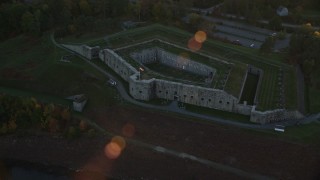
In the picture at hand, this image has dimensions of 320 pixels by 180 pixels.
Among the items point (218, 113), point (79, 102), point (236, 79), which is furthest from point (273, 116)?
point (79, 102)

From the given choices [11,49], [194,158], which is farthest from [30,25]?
[194,158]

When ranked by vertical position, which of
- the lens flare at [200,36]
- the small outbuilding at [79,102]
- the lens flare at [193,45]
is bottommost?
the small outbuilding at [79,102]

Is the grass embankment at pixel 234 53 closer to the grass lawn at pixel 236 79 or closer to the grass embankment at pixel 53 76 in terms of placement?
the grass lawn at pixel 236 79

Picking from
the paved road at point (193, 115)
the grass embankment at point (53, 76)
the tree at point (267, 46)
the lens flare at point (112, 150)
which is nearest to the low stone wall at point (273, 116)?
the paved road at point (193, 115)

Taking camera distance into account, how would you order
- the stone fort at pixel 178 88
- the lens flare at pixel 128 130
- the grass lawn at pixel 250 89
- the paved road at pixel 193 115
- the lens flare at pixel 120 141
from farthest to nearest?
the grass lawn at pixel 250 89
the lens flare at pixel 128 130
the stone fort at pixel 178 88
the paved road at pixel 193 115
the lens flare at pixel 120 141

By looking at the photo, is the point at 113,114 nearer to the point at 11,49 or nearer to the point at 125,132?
the point at 125,132

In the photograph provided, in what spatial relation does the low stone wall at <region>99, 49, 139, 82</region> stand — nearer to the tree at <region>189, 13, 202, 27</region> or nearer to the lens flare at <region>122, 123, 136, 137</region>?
the lens flare at <region>122, 123, 136, 137</region>

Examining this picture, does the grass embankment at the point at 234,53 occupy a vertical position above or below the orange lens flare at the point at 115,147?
above

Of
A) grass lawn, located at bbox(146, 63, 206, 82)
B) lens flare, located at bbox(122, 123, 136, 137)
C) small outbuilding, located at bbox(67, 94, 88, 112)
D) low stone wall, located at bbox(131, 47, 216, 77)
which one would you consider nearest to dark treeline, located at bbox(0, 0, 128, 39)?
low stone wall, located at bbox(131, 47, 216, 77)
